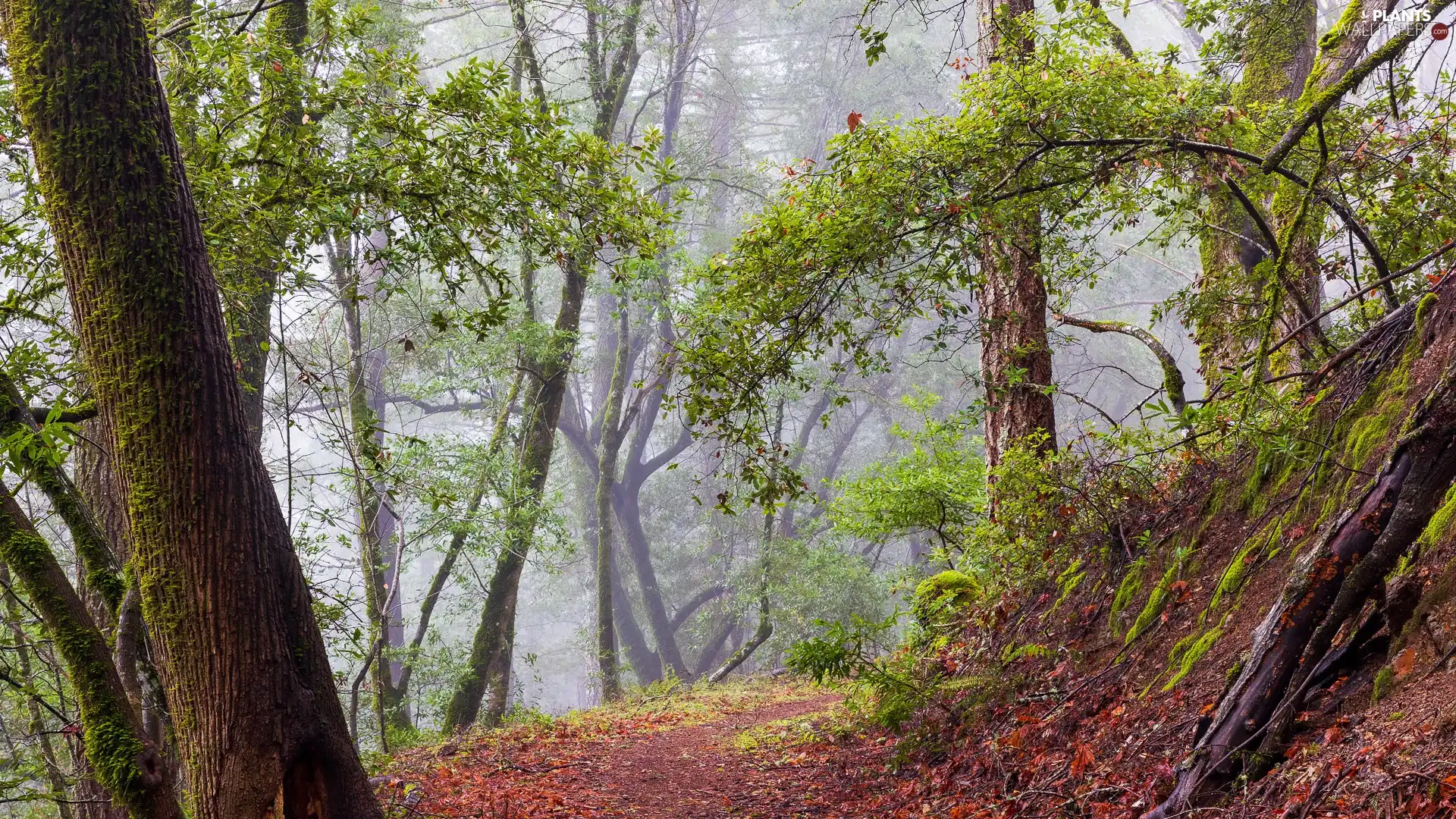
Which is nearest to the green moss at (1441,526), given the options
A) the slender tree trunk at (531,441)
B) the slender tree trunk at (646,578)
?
the slender tree trunk at (531,441)

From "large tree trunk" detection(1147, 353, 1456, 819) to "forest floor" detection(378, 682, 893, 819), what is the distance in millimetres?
3092

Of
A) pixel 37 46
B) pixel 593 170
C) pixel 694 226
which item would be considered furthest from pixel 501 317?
pixel 694 226

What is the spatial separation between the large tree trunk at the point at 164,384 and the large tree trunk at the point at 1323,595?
3816 mm

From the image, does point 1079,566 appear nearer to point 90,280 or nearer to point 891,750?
point 891,750

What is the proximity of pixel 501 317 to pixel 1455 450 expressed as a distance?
196 inches

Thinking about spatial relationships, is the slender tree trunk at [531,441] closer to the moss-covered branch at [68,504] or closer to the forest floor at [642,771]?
the forest floor at [642,771]

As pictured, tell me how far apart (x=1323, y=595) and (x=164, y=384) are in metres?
4.74

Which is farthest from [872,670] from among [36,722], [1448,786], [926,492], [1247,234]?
[1247,234]

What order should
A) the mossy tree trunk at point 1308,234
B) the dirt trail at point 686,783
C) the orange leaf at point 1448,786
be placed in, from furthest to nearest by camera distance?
the dirt trail at point 686,783 < the mossy tree trunk at point 1308,234 < the orange leaf at point 1448,786

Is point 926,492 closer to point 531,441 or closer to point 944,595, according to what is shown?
point 944,595

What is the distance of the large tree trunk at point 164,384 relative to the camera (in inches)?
147

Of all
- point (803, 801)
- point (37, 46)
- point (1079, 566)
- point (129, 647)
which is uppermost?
point (37, 46)

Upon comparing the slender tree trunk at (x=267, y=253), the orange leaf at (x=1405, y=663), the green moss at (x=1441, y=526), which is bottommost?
the orange leaf at (x=1405, y=663)

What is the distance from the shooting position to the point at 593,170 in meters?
6.15
